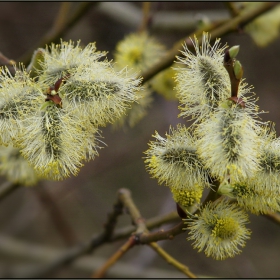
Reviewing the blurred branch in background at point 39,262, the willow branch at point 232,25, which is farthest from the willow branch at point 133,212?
the blurred branch in background at point 39,262

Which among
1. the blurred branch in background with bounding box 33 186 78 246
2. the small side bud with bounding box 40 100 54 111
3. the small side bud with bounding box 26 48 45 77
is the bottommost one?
the small side bud with bounding box 40 100 54 111

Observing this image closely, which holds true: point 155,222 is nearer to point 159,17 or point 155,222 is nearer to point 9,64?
point 9,64

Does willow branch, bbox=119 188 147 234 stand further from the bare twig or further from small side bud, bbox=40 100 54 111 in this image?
small side bud, bbox=40 100 54 111

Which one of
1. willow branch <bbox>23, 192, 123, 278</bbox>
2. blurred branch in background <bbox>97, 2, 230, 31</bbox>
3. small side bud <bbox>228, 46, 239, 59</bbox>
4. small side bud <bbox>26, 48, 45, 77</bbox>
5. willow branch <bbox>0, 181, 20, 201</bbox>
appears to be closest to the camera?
small side bud <bbox>228, 46, 239, 59</bbox>

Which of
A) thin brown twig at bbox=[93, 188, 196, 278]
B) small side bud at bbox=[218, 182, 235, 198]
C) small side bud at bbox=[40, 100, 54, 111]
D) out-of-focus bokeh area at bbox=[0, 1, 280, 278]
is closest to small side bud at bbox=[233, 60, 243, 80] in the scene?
small side bud at bbox=[218, 182, 235, 198]

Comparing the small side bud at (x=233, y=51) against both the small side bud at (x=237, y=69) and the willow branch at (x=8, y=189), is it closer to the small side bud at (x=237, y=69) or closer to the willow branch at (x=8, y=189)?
the small side bud at (x=237, y=69)

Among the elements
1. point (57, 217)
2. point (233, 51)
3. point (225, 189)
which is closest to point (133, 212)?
point (225, 189)

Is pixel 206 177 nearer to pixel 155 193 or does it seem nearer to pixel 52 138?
pixel 52 138

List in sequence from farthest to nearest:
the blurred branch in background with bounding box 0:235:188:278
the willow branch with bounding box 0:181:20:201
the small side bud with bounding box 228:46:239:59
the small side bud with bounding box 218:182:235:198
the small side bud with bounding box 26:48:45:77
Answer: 1. the blurred branch in background with bounding box 0:235:188:278
2. the willow branch with bounding box 0:181:20:201
3. the small side bud with bounding box 26:48:45:77
4. the small side bud with bounding box 218:182:235:198
5. the small side bud with bounding box 228:46:239:59

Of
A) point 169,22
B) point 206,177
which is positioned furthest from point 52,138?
point 169,22
